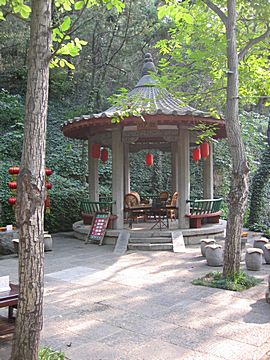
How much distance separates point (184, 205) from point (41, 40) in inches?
309

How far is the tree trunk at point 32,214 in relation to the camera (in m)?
2.74

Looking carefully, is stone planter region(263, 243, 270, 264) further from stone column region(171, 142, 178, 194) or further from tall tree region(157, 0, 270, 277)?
stone column region(171, 142, 178, 194)

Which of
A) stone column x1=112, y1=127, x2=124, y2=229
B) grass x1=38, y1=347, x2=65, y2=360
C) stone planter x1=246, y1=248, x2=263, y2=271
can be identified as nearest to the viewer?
grass x1=38, y1=347, x2=65, y2=360

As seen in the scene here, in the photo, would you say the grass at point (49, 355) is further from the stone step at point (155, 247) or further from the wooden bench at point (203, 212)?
the wooden bench at point (203, 212)

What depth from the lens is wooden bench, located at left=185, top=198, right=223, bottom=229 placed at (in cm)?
1026

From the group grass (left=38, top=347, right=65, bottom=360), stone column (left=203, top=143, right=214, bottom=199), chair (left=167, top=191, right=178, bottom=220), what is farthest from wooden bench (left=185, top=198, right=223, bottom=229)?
grass (left=38, top=347, right=65, bottom=360)

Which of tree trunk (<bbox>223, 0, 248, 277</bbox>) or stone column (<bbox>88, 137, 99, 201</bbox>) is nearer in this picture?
tree trunk (<bbox>223, 0, 248, 277</bbox>)

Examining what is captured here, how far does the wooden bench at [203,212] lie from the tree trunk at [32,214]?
7652mm

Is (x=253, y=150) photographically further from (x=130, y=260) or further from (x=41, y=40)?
(x=41, y=40)

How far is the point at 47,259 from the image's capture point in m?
8.23

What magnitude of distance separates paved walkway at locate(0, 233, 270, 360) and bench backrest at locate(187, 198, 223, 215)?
10.1 feet

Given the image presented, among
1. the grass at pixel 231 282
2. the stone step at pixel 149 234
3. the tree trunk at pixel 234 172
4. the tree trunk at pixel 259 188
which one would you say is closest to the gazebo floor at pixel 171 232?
the stone step at pixel 149 234

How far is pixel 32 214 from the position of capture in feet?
9.03

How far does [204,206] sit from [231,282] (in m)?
5.41
